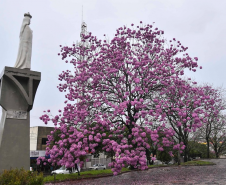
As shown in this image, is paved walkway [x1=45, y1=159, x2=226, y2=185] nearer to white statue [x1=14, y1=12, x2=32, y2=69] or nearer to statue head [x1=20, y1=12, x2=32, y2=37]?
white statue [x1=14, y1=12, x2=32, y2=69]

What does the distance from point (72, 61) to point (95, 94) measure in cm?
404

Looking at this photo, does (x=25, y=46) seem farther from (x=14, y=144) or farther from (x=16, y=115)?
(x=14, y=144)

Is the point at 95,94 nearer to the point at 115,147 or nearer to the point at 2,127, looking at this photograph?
the point at 115,147

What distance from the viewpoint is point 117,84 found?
13039 mm

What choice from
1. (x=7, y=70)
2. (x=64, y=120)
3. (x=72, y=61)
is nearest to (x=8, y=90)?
(x=7, y=70)

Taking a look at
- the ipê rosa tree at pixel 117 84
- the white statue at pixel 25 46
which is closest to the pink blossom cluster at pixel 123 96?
the ipê rosa tree at pixel 117 84

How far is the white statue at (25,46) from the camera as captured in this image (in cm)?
1015

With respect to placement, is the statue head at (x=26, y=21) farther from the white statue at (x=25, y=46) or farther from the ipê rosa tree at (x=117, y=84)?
the ipê rosa tree at (x=117, y=84)

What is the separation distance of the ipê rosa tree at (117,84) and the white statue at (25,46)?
11.4ft

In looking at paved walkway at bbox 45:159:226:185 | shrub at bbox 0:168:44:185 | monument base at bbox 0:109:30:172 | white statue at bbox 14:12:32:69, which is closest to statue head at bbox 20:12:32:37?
white statue at bbox 14:12:32:69

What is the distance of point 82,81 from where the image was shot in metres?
13.2

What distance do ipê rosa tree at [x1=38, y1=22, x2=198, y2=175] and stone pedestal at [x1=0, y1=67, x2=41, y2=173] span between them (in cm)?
239

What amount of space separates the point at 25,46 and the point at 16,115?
345 centimetres

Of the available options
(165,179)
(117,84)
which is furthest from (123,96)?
(165,179)
